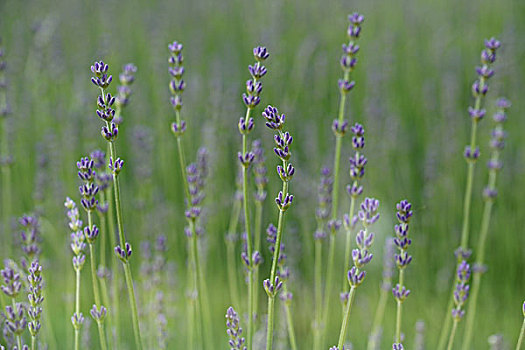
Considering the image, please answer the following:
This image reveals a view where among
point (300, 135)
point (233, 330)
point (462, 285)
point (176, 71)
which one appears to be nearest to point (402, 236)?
point (462, 285)

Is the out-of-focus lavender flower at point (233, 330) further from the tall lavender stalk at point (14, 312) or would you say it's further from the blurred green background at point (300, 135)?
the blurred green background at point (300, 135)

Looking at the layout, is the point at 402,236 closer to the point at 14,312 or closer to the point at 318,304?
the point at 318,304

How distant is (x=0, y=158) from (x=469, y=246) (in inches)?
88.7

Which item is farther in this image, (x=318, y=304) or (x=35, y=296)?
(x=318, y=304)

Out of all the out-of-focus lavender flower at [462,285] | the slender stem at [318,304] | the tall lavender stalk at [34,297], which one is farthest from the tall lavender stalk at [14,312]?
the out-of-focus lavender flower at [462,285]

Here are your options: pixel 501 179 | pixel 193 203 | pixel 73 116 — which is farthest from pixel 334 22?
pixel 193 203

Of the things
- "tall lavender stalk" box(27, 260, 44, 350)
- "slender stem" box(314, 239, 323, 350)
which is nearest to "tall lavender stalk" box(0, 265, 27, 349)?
"tall lavender stalk" box(27, 260, 44, 350)

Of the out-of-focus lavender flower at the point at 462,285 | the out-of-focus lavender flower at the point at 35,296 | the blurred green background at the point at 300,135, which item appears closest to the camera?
the out-of-focus lavender flower at the point at 35,296

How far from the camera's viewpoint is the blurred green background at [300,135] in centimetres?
283

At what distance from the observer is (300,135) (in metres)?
3.56

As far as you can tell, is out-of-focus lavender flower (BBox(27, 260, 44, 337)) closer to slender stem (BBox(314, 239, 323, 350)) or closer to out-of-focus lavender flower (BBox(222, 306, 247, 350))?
out-of-focus lavender flower (BBox(222, 306, 247, 350))

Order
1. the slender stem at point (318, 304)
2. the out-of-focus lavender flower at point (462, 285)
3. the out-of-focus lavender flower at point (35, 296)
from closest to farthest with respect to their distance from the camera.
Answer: the out-of-focus lavender flower at point (35, 296)
the out-of-focus lavender flower at point (462, 285)
the slender stem at point (318, 304)

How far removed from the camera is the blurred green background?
2.83 m

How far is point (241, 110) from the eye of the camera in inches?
147
